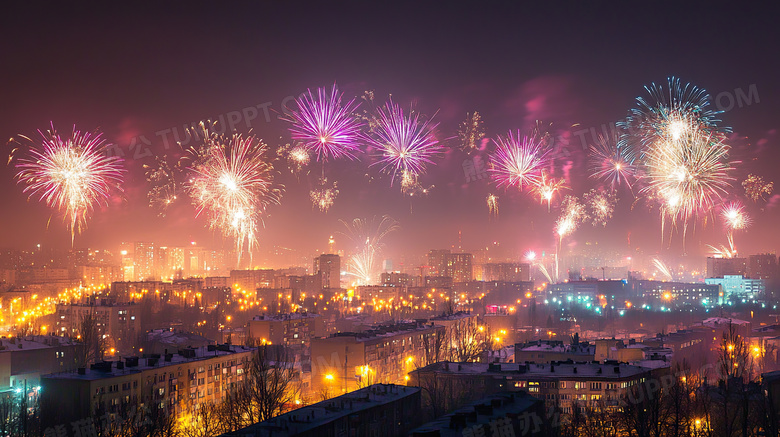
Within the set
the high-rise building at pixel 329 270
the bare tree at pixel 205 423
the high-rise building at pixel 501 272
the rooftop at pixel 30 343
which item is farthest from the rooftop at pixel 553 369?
the high-rise building at pixel 501 272

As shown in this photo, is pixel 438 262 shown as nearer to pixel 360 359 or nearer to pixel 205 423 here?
pixel 360 359

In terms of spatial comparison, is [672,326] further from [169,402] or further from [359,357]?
[169,402]

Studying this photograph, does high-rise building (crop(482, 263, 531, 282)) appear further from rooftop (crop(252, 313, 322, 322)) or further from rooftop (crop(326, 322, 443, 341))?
rooftop (crop(252, 313, 322, 322))

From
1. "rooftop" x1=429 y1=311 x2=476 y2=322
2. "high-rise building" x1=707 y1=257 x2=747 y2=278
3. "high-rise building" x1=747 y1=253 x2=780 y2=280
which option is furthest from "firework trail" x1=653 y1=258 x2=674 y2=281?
"rooftop" x1=429 y1=311 x2=476 y2=322

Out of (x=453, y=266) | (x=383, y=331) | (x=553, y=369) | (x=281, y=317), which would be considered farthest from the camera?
(x=453, y=266)

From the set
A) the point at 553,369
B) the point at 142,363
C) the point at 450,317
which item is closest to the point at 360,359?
the point at 553,369

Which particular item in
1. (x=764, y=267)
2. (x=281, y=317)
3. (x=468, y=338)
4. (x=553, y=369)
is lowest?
(x=468, y=338)

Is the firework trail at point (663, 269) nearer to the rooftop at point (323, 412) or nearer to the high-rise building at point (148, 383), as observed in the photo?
the high-rise building at point (148, 383)

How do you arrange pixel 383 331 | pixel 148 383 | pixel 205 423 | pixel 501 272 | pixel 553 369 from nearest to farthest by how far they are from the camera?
pixel 205 423 → pixel 148 383 → pixel 553 369 → pixel 383 331 → pixel 501 272
